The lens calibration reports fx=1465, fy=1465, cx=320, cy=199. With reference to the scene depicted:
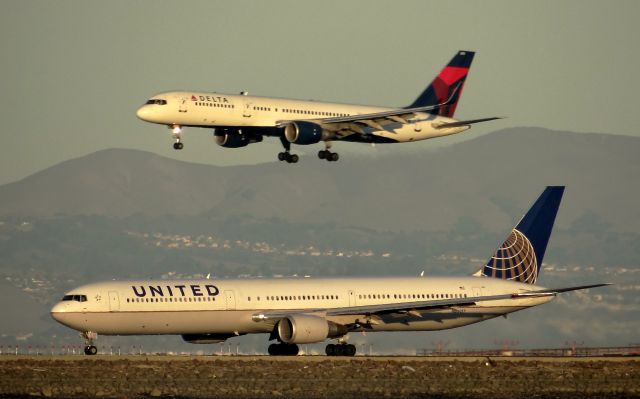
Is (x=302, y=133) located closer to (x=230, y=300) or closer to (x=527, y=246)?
(x=230, y=300)

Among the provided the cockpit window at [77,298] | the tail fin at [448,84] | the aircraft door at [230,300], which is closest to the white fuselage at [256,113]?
the tail fin at [448,84]

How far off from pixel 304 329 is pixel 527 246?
1593cm

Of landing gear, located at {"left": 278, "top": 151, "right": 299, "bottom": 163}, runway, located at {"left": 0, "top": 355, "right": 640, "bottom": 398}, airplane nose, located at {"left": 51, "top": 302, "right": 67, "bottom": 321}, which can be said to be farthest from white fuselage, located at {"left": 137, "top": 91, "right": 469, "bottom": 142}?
runway, located at {"left": 0, "top": 355, "right": 640, "bottom": 398}

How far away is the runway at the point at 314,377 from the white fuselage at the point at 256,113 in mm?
11346

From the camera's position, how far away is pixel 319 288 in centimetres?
6738

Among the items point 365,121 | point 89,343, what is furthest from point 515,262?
point 89,343

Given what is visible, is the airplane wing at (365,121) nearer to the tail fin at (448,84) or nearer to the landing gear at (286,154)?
the landing gear at (286,154)

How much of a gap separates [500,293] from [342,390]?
25.5 meters

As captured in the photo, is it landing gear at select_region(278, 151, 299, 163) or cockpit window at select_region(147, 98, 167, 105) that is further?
landing gear at select_region(278, 151, 299, 163)

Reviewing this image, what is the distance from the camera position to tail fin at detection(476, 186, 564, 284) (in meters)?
72.7

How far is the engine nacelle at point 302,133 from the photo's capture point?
67.2 m

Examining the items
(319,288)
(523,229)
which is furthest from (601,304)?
(319,288)

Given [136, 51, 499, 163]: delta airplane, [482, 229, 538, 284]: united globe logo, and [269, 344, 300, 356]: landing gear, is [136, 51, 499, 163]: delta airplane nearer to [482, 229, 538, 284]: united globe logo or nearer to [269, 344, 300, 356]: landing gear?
[482, 229, 538, 284]: united globe logo

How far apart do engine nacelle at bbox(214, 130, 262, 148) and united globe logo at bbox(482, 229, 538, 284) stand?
13532mm
